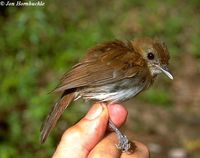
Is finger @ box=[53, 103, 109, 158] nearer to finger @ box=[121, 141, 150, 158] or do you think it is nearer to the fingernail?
the fingernail

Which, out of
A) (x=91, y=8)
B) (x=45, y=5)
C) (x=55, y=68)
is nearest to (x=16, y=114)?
(x=55, y=68)

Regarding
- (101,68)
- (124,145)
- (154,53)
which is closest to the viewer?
(124,145)

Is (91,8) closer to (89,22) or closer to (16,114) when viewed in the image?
(89,22)

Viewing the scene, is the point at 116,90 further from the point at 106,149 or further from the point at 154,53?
the point at 106,149

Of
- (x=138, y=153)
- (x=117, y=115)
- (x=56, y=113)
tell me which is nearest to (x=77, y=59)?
(x=56, y=113)

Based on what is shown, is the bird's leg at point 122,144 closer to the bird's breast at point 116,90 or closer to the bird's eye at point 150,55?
the bird's breast at point 116,90

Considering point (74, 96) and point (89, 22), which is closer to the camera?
point (74, 96)

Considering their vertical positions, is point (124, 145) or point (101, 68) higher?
point (101, 68)

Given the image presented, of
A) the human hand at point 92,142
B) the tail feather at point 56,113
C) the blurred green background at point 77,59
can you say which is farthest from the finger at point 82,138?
the blurred green background at point 77,59
